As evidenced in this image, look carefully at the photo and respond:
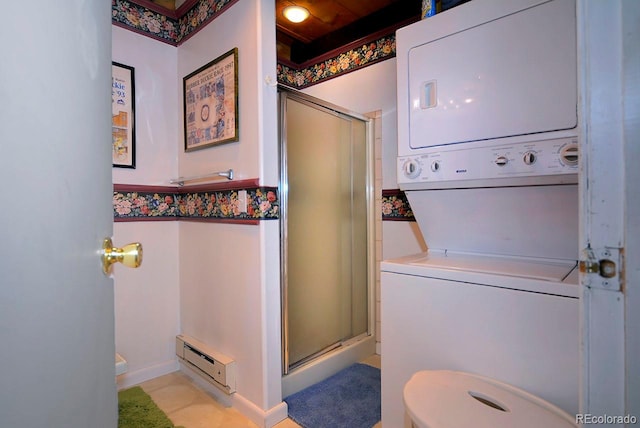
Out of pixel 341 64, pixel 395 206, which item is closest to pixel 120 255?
pixel 395 206

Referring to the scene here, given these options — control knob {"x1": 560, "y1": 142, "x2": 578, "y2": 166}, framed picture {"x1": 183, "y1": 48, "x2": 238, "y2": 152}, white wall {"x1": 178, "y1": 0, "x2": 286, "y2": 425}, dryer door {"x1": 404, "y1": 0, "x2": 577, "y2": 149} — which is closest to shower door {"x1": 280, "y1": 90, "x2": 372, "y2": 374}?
white wall {"x1": 178, "y1": 0, "x2": 286, "y2": 425}

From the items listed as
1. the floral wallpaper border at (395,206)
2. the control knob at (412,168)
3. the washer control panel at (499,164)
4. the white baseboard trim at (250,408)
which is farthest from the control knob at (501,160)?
the white baseboard trim at (250,408)

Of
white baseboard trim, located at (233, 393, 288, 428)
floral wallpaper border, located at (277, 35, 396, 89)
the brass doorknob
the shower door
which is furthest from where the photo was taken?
floral wallpaper border, located at (277, 35, 396, 89)

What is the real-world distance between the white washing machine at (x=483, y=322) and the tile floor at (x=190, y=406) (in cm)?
68

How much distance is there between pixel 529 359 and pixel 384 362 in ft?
1.76

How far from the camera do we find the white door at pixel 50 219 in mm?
325

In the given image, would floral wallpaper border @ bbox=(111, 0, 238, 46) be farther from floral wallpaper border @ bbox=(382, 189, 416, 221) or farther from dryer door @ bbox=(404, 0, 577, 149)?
floral wallpaper border @ bbox=(382, 189, 416, 221)

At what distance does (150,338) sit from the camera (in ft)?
7.06

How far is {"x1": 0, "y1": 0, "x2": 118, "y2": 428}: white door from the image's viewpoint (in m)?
0.33

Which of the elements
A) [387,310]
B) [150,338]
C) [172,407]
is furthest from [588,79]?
[150,338]

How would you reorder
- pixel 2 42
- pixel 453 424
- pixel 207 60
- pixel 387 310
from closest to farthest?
pixel 2 42
pixel 453 424
pixel 387 310
pixel 207 60

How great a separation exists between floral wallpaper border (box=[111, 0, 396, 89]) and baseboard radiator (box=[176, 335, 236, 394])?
2035 millimetres

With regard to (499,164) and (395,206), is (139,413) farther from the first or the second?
(499,164)

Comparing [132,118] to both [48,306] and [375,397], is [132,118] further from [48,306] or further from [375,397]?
[375,397]
